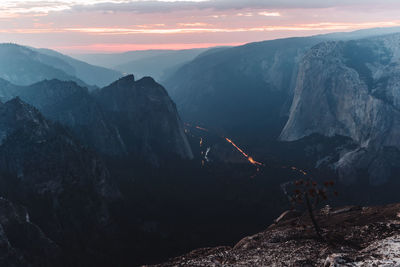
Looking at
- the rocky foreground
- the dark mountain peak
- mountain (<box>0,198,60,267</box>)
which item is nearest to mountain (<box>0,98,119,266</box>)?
the dark mountain peak

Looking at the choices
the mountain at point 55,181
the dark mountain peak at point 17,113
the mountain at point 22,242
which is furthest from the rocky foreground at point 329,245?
the dark mountain peak at point 17,113

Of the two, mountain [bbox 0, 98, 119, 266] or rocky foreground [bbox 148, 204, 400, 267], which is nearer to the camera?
rocky foreground [bbox 148, 204, 400, 267]

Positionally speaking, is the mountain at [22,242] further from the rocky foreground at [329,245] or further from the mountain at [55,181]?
the rocky foreground at [329,245]

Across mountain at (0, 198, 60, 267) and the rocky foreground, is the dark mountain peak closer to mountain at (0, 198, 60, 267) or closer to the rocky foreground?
mountain at (0, 198, 60, 267)

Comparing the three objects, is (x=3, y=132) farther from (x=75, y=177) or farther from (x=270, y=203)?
(x=270, y=203)

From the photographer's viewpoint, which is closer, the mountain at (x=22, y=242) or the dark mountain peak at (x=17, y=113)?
the mountain at (x=22, y=242)

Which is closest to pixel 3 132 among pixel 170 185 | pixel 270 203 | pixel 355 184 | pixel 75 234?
pixel 75 234
